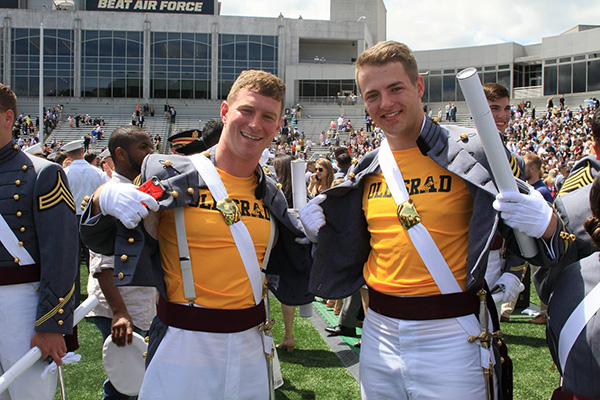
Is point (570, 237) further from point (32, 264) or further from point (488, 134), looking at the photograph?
point (32, 264)

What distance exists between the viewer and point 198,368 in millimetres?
2701

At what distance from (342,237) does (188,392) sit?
1091 mm

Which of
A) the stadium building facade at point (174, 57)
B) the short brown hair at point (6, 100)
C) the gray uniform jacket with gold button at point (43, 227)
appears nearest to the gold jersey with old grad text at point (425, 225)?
the gray uniform jacket with gold button at point (43, 227)

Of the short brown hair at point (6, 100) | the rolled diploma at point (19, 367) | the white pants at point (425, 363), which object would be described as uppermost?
the short brown hair at point (6, 100)

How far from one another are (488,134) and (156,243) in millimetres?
1727

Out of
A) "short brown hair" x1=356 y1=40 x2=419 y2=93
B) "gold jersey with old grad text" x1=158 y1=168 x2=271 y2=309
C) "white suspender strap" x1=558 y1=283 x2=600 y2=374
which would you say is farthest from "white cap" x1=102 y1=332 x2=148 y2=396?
"white suspender strap" x1=558 y1=283 x2=600 y2=374

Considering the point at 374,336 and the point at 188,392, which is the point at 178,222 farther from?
the point at 374,336

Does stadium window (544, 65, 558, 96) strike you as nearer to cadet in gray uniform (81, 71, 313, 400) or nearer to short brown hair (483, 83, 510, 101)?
short brown hair (483, 83, 510, 101)

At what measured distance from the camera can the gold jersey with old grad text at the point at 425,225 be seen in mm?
2600

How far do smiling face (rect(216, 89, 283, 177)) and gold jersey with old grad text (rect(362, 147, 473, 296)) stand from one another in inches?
28.2

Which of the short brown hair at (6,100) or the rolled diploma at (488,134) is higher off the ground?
the short brown hair at (6,100)

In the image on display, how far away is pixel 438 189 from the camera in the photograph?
8.72 feet

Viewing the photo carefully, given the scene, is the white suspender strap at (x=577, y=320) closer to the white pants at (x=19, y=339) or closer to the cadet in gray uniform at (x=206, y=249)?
the cadet in gray uniform at (x=206, y=249)

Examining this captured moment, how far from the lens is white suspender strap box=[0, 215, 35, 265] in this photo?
10.3ft
